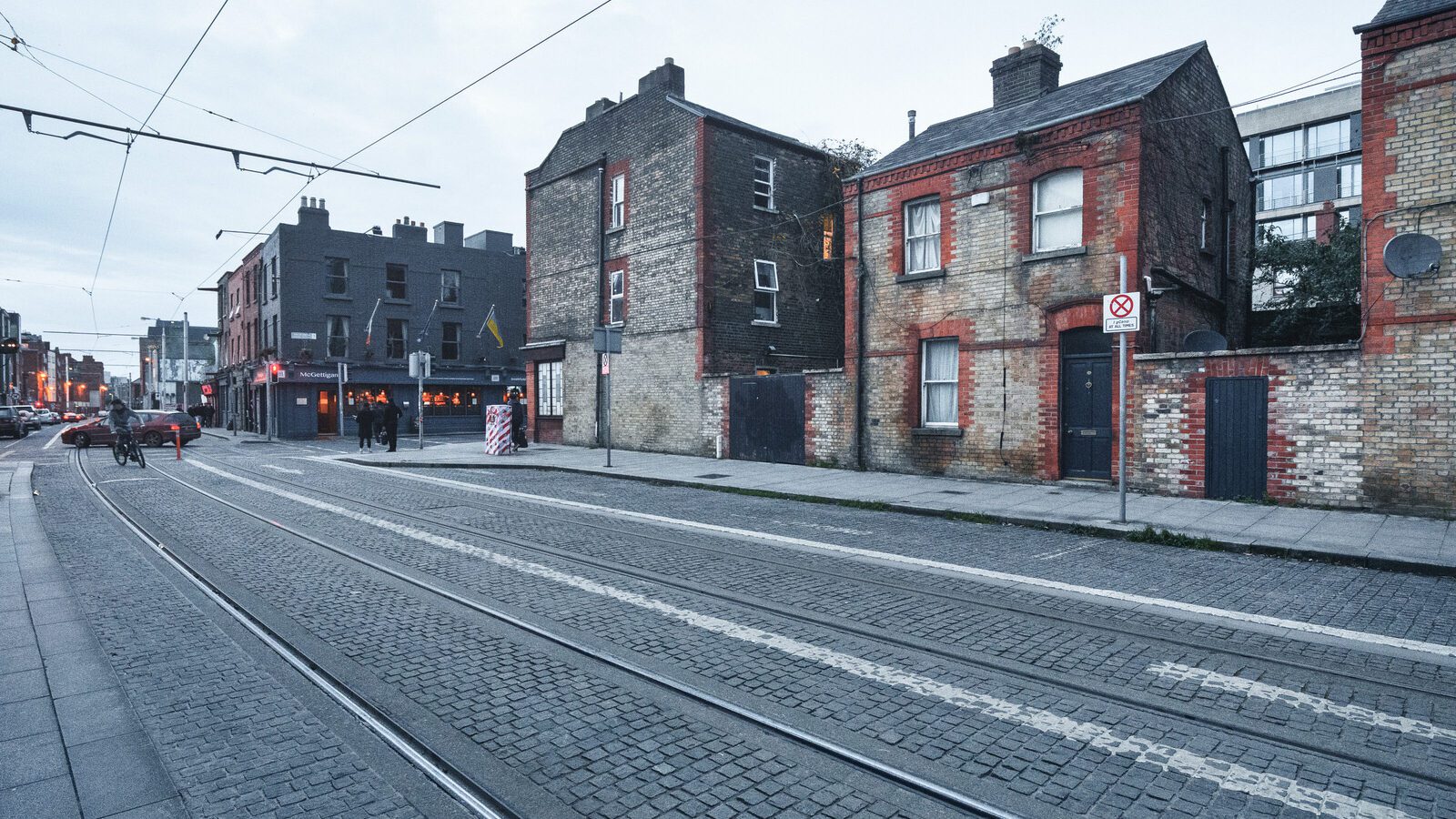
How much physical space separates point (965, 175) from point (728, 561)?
10904 millimetres

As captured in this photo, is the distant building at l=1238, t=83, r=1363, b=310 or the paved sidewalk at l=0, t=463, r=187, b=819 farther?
the distant building at l=1238, t=83, r=1363, b=310


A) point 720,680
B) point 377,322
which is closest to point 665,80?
point 720,680

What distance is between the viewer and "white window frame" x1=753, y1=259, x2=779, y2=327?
72.1ft

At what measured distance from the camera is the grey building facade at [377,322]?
37312 mm

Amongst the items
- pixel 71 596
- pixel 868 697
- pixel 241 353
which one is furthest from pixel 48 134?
pixel 241 353

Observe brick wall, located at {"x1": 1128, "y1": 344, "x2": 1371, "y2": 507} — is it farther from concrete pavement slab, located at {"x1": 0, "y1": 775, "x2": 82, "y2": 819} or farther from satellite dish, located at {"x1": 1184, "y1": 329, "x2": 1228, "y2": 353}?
concrete pavement slab, located at {"x1": 0, "y1": 775, "x2": 82, "y2": 819}

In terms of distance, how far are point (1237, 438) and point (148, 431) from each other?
36.5 metres

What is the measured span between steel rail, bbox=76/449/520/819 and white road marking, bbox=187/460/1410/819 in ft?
7.17

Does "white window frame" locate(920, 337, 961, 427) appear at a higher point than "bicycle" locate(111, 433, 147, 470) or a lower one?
higher

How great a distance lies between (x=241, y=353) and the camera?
1859 inches

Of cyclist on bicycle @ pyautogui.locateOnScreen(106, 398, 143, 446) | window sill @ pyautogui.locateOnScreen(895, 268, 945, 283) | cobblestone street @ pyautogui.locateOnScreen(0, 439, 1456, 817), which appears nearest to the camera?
cobblestone street @ pyautogui.locateOnScreen(0, 439, 1456, 817)

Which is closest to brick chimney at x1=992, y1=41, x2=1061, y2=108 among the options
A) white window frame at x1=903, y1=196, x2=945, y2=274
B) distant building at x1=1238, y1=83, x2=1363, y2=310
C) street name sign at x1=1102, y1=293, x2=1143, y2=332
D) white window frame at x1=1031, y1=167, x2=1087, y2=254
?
white window frame at x1=903, y1=196, x2=945, y2=274

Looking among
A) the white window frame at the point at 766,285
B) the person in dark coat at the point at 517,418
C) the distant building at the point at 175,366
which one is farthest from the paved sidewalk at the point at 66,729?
the distant building at the point at 175,366

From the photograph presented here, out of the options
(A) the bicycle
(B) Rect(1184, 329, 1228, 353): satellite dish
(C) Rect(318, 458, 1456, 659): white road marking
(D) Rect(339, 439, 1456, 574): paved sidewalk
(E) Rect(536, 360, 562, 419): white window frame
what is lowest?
(C) Rect(318, 458, 1456, 659): white road marking
